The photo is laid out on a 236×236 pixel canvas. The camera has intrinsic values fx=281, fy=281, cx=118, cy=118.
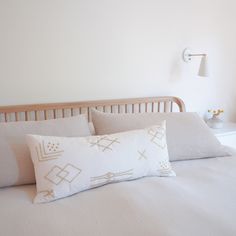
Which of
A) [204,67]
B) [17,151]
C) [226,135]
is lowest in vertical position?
[226,135]

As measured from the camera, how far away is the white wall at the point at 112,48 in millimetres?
1937

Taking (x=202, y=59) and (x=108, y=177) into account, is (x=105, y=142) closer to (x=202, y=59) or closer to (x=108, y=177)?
(x=108, y=177)

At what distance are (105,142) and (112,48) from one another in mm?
1016

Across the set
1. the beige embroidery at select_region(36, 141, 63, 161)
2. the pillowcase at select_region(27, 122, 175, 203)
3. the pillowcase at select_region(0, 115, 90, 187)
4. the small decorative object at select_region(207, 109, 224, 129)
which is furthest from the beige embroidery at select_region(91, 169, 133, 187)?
the small decorative object at select_region(207, 109, 224, 129)

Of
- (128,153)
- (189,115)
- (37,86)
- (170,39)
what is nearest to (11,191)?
(128,153)

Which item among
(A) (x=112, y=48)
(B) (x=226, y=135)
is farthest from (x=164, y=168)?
(B) (x=226, y=135)

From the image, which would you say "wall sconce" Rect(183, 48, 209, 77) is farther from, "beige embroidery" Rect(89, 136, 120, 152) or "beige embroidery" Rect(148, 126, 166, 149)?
"beige embroidery" Rect(89, 136, 120, 152)

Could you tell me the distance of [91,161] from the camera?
136 cm

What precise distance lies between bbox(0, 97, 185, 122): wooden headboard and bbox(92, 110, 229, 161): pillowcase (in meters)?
0.32

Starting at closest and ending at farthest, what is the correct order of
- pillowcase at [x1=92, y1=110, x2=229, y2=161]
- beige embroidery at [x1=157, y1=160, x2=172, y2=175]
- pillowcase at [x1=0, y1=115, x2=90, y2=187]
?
pillowcase at [x1=0, y1=115, x2=90, y2=187], beige embroidery at [x1=157, y1=160, x2=172, y2=175], pillowcase at [x1=92, y1=110, x2=229, y2=161]

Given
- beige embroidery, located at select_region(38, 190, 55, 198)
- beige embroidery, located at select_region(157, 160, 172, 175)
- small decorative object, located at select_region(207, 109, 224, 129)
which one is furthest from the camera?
small decorative object, located at select_region(207, 109, 224, 129)

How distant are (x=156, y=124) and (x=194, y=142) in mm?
283

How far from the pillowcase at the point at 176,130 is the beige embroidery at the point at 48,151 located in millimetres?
424

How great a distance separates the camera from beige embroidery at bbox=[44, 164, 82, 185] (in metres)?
1.30
